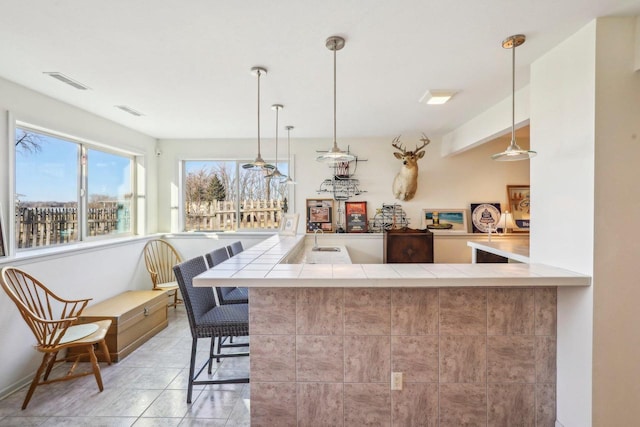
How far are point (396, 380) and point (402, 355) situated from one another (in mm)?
154

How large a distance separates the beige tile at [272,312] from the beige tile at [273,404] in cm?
33

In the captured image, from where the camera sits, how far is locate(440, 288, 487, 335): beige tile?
6.05 feet

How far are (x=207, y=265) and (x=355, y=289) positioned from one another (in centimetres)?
144

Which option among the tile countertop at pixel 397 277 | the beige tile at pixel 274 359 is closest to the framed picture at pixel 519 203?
the tile countertop at pixel 397 277

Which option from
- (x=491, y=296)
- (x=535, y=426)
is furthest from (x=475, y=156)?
(x=535, y=426)

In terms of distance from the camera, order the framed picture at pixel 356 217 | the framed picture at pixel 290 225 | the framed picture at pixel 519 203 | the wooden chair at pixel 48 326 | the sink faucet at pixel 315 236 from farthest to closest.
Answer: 1. the framed picture at pixel 356 217
2. the framed picture at pixel 519 203
3. the sink faucet at pixel 315 236
4. the framed picture at pixel 290 225
5. the wooden chair at pixel 48 326

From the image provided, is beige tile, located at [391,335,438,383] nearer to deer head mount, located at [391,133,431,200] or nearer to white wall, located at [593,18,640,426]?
white wall, located at [593,18,640,426]

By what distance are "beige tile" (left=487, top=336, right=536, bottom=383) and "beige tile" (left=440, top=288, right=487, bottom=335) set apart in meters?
0.12

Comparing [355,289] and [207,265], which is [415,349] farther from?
[207,265]

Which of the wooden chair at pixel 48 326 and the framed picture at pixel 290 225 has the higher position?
the framed picture at pixel 290 225

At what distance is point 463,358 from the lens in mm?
1849

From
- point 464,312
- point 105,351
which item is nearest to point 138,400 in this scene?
point 105,351

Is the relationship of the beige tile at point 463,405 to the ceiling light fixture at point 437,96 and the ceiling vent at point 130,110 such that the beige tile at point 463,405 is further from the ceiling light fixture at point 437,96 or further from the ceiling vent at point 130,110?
the ceiling vent at point 130,110

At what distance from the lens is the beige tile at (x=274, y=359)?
6.06 feet
